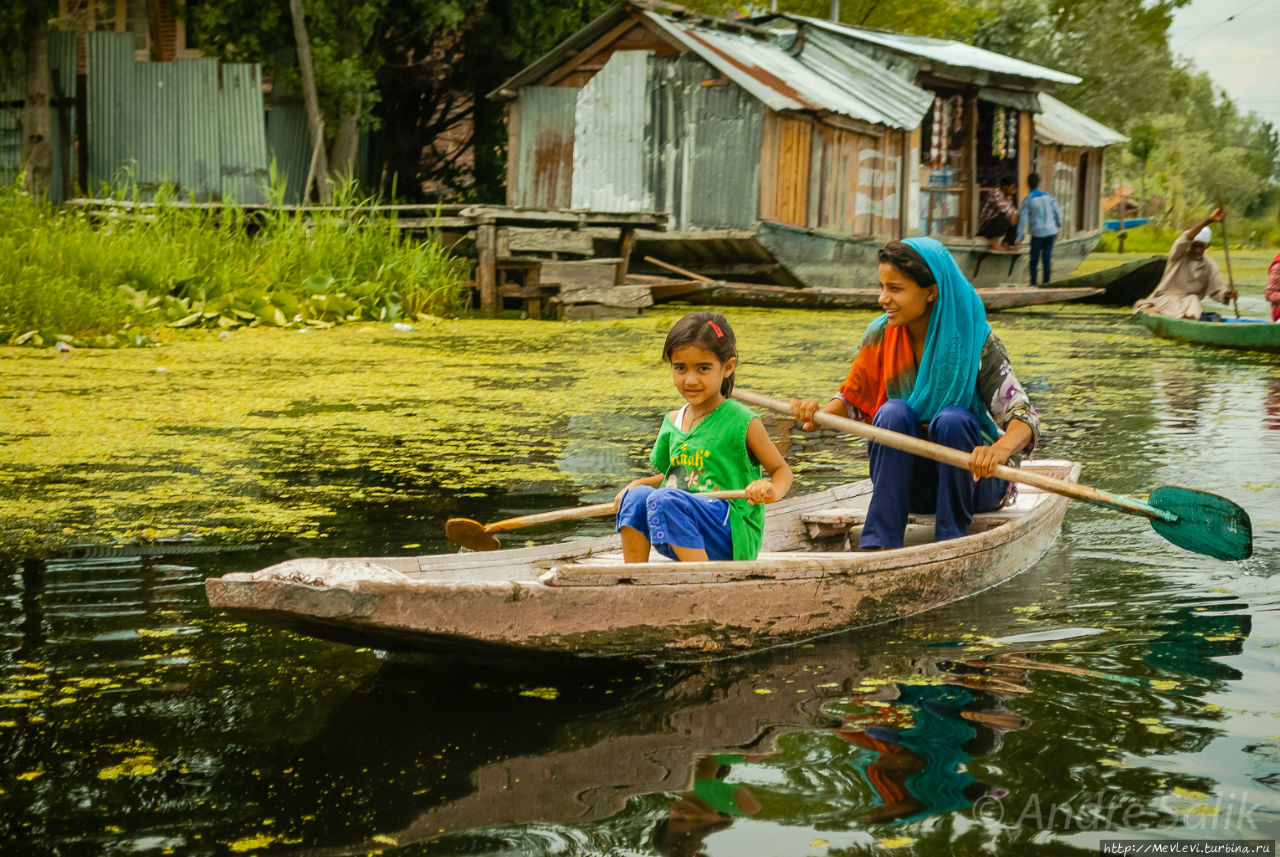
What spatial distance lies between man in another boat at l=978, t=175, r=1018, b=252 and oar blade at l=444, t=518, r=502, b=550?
13999 mm

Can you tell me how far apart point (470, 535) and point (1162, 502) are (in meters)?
2.09

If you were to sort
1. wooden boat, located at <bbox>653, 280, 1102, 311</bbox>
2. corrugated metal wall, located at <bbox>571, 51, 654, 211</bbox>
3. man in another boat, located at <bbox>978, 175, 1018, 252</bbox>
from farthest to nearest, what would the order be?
man in another boat, located at <bbox>978, 175, 1018, 252</bbox>
corrugated metal wall, located at <bbox>571, 51, 654, 211</bbox>
wooden boat, located at <bbox>653, 280, 1102, 311</bbox>

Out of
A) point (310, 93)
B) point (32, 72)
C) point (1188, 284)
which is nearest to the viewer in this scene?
point (1188, 284)

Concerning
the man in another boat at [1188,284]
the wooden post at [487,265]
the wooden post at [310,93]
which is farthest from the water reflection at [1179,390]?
the wooden post at [310,93]

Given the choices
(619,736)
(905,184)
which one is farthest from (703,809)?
(905,184)

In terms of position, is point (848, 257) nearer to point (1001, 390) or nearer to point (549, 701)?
point (1001, 390)

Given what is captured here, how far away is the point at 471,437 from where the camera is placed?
20.0 ft

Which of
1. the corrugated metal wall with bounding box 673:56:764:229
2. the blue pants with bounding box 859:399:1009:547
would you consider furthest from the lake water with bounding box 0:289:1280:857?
the corrugated metal wall with bounding box 673:56:764:229

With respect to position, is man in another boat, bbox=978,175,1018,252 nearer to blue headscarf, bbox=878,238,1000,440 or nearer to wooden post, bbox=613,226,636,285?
wooden post, bbox=613,226,636,285

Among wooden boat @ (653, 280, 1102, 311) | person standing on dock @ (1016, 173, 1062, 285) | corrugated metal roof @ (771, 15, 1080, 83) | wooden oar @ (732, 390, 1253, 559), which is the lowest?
wooden oar @ (732, 390, 1253, 559)

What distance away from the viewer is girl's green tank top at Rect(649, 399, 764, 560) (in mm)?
3277

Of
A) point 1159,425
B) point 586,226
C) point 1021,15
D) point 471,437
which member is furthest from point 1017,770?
point 1021,15

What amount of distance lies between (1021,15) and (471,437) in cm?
2570

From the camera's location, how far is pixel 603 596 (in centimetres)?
286
